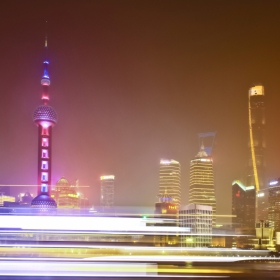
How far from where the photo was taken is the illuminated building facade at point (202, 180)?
88037 mm

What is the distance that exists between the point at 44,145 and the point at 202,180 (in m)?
42.7

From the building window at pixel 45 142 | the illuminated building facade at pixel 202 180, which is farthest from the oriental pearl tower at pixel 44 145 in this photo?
the illuminated building facade at pixel 202 180

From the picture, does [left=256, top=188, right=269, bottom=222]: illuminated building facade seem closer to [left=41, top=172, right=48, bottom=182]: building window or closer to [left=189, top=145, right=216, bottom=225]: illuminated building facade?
[left=189, top=145, right=216, bottom=225]: illuminated building facade

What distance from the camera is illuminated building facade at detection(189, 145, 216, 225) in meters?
88.0

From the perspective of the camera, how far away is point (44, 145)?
59.4 metres

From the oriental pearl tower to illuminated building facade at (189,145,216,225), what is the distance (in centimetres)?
3659

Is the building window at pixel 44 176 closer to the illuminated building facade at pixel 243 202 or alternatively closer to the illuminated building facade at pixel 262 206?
the illuminated building facade at pixel 243 202

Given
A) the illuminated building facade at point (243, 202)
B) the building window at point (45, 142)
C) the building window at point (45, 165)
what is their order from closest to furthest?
1. the building window at point (45, 165)
2. the building window at point (45, 142)
3. the illuminated building facade at point (243, 202)

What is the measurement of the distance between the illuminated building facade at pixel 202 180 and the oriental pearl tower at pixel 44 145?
36588 millimetres

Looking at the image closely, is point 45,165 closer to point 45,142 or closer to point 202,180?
point 45,142

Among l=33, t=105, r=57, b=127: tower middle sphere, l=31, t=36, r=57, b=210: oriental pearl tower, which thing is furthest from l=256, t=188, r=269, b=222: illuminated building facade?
l=33, t=105, r=57, b=127: tower middle sphere

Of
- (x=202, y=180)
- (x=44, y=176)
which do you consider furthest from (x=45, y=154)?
(x=202, y=180)

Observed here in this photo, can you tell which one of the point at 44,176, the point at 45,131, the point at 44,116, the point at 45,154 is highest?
the point at 44,116

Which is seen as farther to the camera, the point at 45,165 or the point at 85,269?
the point at 45,165
